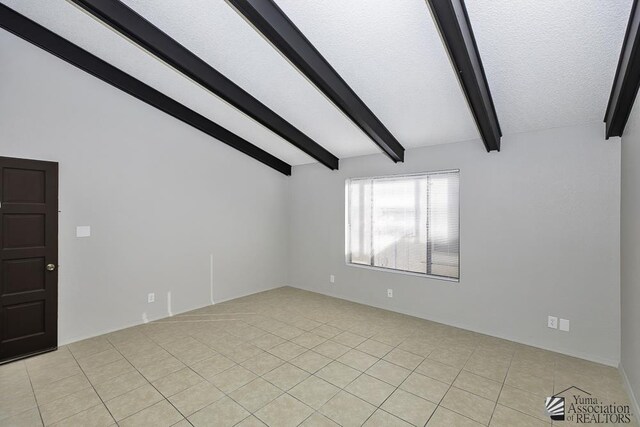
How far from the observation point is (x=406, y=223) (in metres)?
4.55

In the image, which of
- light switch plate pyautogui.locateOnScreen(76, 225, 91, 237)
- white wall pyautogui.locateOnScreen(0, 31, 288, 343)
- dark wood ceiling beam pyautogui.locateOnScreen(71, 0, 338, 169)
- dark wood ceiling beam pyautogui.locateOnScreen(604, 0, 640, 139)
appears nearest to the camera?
dark wood ceiling beam pyautogui.locateOnScreen(604, 0, 640, 139)

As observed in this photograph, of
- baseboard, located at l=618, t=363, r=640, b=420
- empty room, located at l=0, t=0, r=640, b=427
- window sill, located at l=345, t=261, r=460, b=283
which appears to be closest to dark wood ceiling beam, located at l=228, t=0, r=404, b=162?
empty room, located at l=0, t=0, r=640, b=427

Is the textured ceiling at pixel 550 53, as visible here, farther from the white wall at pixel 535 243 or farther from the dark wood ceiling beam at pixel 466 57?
the white wall at pixel 535 243

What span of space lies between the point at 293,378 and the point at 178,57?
3.31 meters

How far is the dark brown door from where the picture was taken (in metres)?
3.04

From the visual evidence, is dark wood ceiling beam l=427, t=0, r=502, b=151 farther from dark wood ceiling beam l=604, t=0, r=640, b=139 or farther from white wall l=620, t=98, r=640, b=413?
white wall l=620, t=98, r=640, b=413

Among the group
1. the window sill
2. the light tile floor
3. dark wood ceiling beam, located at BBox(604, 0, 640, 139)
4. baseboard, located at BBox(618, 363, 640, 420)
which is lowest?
the light tile floor

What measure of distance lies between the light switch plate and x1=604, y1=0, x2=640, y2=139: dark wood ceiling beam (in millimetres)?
5210

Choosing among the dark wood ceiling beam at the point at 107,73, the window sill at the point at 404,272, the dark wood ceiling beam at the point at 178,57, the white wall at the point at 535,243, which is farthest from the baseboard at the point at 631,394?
the dark wood ceiling beam at the point at 107,73

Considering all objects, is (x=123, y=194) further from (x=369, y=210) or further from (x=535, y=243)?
(x=535, y=243)

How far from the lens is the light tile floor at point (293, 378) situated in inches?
88.0

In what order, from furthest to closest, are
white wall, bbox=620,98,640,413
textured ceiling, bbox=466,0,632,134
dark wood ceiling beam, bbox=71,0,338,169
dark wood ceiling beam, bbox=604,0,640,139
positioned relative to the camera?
1. dark wood ceiling beam, bbox=71,0,338,169
2. white wall, bbox=620,98,640,413
3. textured ceiling, bbox=466,0,632,134
4. dark wood ceiling beam, bbox=604,0,640,139

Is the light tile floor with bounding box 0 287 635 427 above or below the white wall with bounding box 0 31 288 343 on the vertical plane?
below

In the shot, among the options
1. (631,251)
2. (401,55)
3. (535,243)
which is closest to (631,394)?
(631,251)
